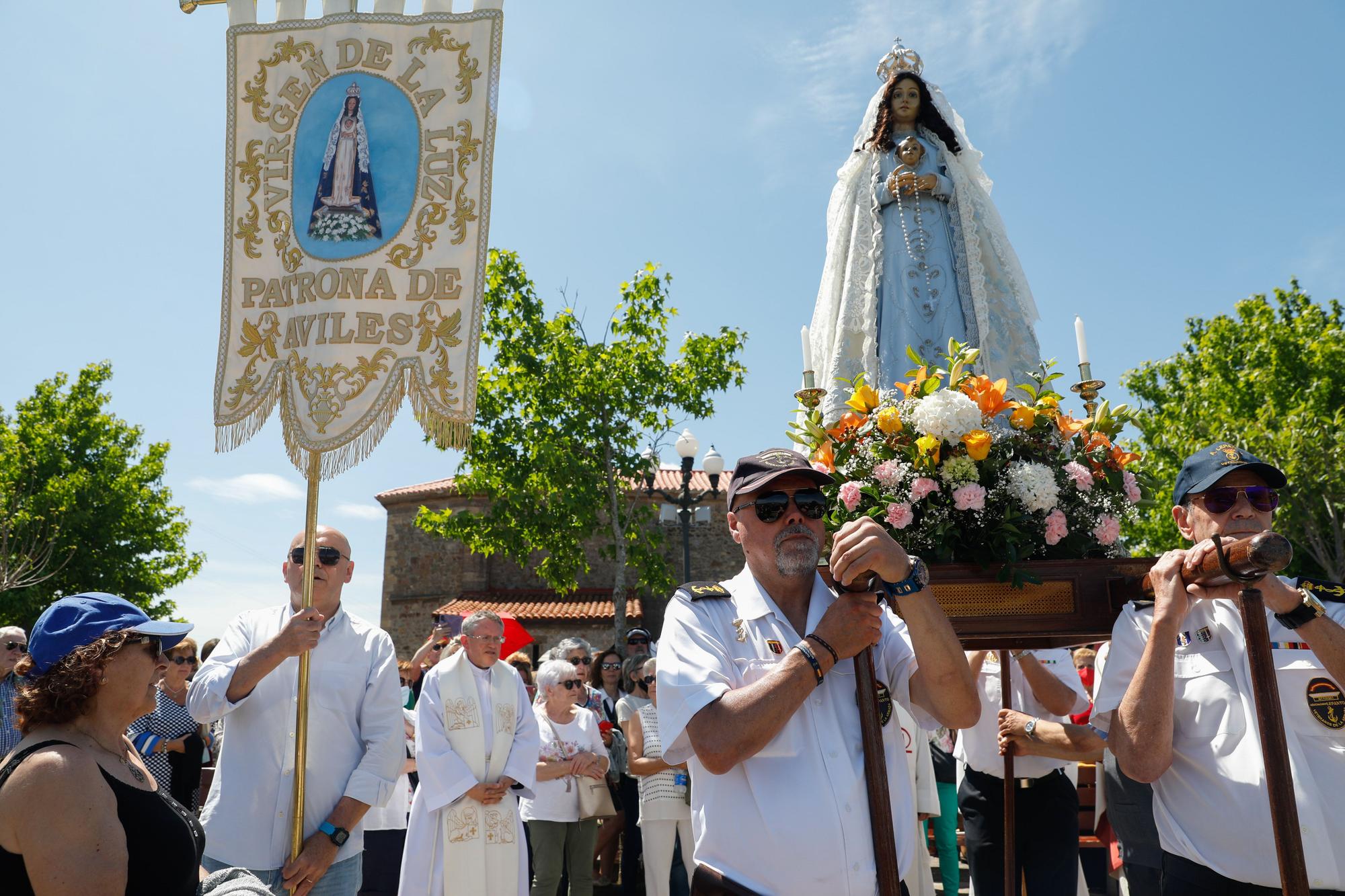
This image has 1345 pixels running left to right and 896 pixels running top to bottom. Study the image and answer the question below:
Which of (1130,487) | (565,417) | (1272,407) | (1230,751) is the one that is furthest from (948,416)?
(1272,407)

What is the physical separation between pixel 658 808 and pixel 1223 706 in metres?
5.51

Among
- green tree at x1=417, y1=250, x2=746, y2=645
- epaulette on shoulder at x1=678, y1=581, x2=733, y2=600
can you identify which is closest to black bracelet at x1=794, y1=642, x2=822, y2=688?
epaulette on shoulder at x1=678, y1=581, x2=733, y2=600

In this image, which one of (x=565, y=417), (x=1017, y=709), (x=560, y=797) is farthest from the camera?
(x=565, y=417)

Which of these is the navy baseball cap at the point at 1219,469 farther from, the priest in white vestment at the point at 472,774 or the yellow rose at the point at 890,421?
the priest in white vestment at the point at 472,774

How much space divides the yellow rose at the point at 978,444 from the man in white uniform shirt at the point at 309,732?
2.53 metres

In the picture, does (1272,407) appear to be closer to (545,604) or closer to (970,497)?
(545,604)

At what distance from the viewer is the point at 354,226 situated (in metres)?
4.44

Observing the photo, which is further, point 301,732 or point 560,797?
point 560,797

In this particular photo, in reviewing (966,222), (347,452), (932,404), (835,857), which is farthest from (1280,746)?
(966,222)

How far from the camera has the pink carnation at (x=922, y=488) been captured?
3160 mm

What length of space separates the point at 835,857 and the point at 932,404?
158 cm

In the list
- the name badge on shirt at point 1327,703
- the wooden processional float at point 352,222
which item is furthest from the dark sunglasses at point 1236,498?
the wooden processional float at point 352,222

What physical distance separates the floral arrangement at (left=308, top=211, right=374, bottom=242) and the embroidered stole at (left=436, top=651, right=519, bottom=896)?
3.08 meters

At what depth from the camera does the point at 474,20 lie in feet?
14.8
